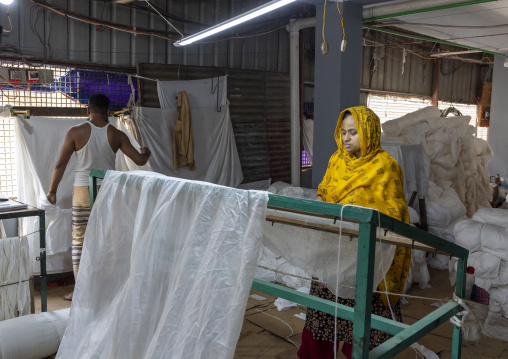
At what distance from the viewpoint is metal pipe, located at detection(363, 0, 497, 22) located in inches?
191

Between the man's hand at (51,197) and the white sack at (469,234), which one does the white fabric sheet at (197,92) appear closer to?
the man's hand at (51,197)

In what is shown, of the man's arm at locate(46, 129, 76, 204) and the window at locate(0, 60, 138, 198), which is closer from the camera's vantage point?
the man's arm at locate(46, 129, 76, 204)

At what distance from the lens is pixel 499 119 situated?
9.92 meters

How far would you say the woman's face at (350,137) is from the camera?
2.57 metres

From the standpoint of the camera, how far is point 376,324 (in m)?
2.19

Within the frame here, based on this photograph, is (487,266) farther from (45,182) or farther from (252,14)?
(45,182)

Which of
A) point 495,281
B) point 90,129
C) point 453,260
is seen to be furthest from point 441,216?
point 90,129

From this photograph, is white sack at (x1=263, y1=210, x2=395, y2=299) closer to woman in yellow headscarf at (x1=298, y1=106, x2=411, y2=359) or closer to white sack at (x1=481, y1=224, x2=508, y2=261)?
woman in yellow headscarf at (x1=298, y1=106, x2=411, y2=359)

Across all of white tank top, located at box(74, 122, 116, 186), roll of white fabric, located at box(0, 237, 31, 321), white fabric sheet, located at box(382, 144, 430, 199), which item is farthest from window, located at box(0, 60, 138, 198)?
white fabric sheet, located at box(382, 144, 430, 199)

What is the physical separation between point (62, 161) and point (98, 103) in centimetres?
57

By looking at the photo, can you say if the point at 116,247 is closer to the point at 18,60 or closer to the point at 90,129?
the point at 90,129

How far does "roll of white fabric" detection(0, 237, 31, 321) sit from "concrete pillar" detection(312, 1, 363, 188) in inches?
128

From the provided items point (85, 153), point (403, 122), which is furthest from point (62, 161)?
point (403, 122)

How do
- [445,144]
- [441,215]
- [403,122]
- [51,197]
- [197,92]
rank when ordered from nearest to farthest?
[51,197] < [441,215] < [197,92] < [445,144] < [403,122]
